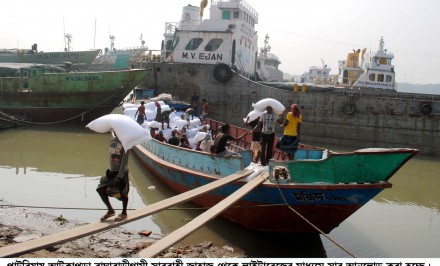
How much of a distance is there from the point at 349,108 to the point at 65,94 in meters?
12.2

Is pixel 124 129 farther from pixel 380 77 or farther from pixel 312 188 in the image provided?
pixel 380 77

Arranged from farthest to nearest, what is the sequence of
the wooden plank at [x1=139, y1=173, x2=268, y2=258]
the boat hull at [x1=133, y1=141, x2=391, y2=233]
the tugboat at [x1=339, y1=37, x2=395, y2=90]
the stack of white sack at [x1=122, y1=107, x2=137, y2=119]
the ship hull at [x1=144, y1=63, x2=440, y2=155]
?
the tugboat at [x1=339, y1=37, x2=395, y2=90], the ship hull at [x1=144, y1=63, x2=440, y2=155], the stack of white sack at [x1=122, y1=107, x2=137, y2=119], the boat hull at [x1=133, y1=141, x2=391, y2=233], the wooden plank at [x1=139, y1=173, x2=268, y2=258]

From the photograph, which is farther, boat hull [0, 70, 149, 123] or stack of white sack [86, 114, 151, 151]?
boat hull [0, 70, 149, 123]

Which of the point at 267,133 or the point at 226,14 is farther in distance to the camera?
the point at 226,14

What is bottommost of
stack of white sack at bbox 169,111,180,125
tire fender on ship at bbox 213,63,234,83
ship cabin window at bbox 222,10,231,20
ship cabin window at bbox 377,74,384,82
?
stack of white sack at bbox 169,111,180,125

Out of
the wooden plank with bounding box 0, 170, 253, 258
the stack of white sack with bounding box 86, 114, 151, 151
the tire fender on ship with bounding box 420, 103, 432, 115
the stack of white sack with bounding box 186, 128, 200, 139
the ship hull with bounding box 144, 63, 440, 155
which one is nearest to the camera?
the wooden plank with bounding box 0, 170, 253, 258

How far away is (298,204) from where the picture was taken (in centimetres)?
620

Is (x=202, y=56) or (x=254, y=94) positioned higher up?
(x=202, y=56)

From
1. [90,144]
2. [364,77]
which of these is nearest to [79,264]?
[90,144]

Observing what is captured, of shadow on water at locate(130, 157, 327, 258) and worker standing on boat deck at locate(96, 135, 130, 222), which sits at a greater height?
worker standing on boat deck at locate(96, 135, 130, 222)

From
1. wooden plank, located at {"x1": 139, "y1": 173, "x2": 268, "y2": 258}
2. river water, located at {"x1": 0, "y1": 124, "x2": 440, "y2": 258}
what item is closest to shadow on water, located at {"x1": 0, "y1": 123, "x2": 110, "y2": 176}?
river water, located at {"x1": 0, "y1": 124, "x2": 440, "y2": 258}

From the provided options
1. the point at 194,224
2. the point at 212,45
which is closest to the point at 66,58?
the point at 212,45

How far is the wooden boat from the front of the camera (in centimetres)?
579

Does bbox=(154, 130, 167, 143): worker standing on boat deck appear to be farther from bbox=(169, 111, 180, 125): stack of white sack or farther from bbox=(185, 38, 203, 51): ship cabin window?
bbox=(185, 38, 203, 51): ship cabin window
